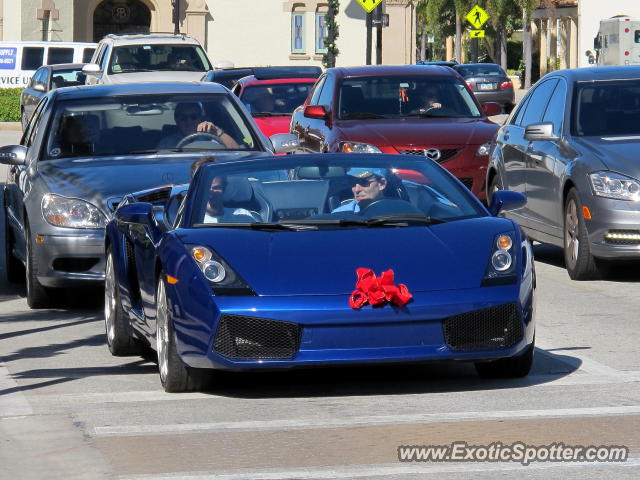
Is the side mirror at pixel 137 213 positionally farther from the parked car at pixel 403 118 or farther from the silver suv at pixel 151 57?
the silver suv at pixel 151 57

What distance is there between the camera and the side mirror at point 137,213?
9.11 metres

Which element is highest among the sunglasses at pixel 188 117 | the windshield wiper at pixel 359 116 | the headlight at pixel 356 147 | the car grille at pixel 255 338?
the sunglasses at pixel 188 117

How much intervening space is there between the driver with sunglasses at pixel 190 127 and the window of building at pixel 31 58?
36.9 meters

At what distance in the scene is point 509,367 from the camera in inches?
332

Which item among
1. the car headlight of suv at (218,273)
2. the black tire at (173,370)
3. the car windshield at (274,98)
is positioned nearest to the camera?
the car headlight of suv at (218,273)

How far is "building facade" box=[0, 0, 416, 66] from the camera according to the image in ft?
207

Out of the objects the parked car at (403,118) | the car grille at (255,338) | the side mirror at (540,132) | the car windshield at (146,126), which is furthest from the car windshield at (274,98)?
the car grille at (255,338)

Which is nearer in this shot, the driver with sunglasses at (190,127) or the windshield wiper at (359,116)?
the driver with sunglasses at (190,127)

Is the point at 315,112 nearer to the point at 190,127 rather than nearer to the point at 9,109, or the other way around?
the point at 190,127

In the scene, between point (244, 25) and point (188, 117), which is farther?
point (244, 25)

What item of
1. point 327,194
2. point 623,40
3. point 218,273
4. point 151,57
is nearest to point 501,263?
point 327,194

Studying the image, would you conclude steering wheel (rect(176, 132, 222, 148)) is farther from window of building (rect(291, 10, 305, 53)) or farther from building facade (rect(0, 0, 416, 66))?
window of building (rect(291, 10, 305, 53))

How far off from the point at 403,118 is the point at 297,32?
153ft

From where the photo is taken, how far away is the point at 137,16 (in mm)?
68000
